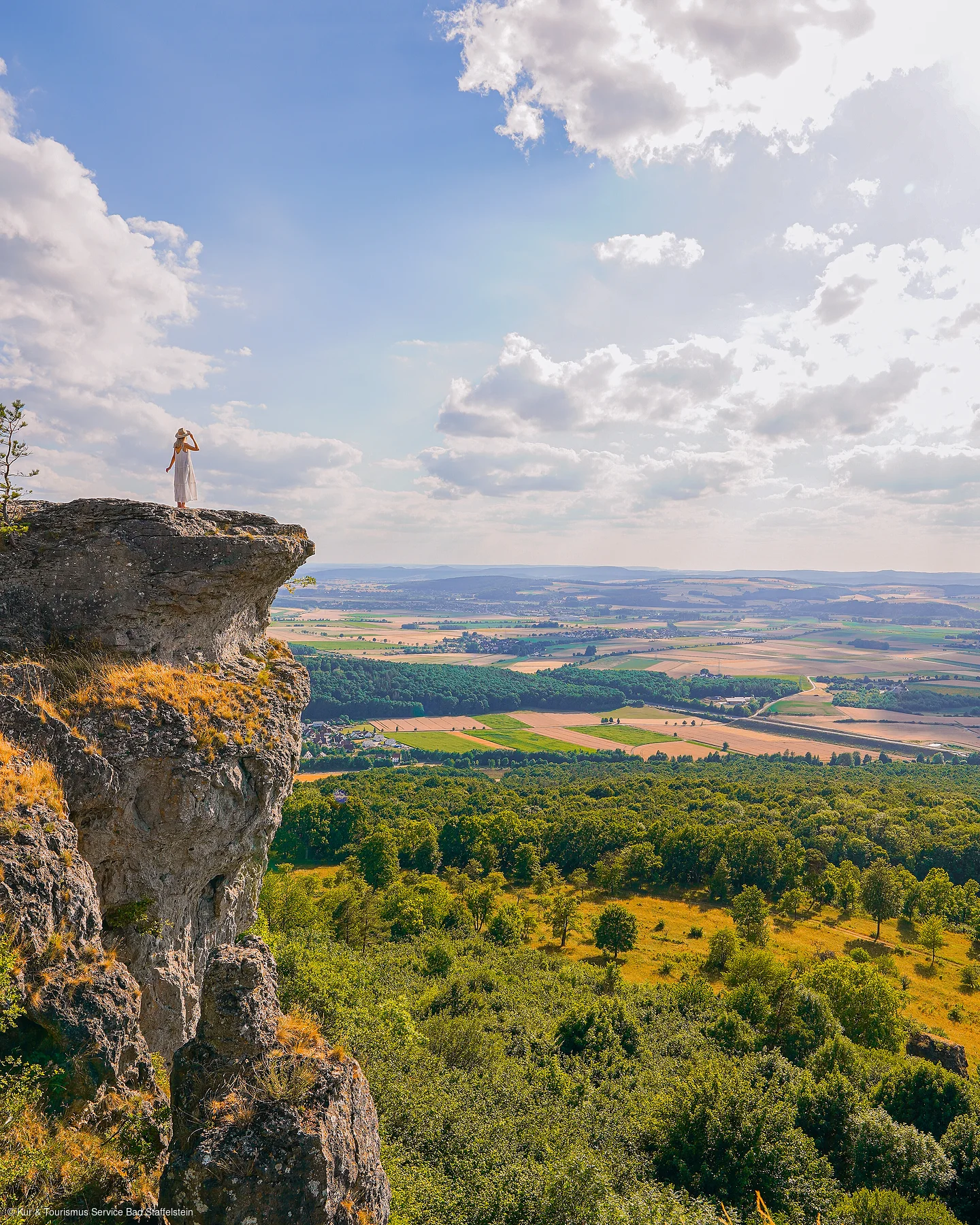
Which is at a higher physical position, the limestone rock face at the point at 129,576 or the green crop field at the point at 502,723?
the limestone rock face at the point at 129,576

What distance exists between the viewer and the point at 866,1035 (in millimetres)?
36969

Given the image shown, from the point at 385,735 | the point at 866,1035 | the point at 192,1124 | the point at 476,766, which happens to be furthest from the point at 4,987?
the point at 385,735

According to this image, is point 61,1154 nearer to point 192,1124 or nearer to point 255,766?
point 192,1124

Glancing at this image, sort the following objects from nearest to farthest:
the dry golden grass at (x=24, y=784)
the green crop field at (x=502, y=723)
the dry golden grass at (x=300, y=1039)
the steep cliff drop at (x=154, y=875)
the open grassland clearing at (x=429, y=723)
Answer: the steep cliff drop at (x=154, y=875), the dry golden grass at (x=24, y=784), the dry golden grass at (x=300, y=1039), the open grassland clearing at (x=429, y=723), the green crop field at (x=502, y=723)

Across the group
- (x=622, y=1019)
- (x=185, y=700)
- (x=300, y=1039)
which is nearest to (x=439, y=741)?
(x=622, y=1019)

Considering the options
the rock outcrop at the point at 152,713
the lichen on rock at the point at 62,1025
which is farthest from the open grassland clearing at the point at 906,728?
the lichen on rock at the point at 62,1025

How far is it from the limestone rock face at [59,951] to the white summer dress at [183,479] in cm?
1025

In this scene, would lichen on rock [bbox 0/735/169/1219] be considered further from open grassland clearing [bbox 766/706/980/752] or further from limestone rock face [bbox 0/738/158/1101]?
open grassland clearing [bbox 766/706/980/752]

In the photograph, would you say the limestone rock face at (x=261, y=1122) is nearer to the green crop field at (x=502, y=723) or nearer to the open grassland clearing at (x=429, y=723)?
the open grassland clearing at (x=429, y=723)

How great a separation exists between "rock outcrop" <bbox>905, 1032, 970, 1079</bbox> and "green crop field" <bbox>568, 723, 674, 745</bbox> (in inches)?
4959

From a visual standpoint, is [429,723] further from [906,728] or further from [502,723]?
[906,728]

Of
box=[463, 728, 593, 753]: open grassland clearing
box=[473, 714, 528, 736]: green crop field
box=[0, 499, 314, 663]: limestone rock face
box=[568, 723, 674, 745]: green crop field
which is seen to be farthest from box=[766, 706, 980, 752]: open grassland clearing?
box=[0, 499, 314, 663]: limestone rock face

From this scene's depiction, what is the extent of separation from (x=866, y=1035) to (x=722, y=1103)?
66.7 feet

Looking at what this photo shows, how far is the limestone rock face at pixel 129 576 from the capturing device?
1516cm
